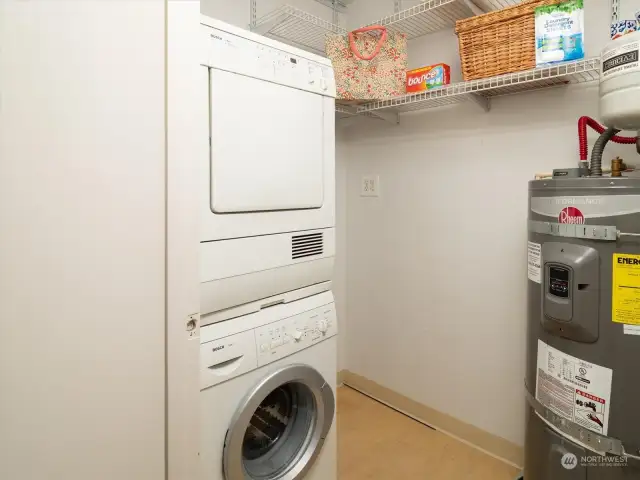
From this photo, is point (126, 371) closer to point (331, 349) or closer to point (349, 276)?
point (331, 349)

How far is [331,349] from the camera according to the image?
160 cm

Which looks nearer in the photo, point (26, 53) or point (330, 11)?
point (26, 53)

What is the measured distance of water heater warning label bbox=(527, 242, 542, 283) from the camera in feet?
4.56

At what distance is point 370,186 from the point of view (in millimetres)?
2529

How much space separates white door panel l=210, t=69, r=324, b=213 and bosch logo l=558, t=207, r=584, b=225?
0.83 m

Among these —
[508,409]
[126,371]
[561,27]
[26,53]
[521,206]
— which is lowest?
[508,409]

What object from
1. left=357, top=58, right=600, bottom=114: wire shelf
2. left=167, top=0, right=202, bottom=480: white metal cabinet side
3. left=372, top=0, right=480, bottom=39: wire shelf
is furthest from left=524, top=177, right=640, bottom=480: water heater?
left=167, top=0, right=202, bottom=480: white metal cabinet side

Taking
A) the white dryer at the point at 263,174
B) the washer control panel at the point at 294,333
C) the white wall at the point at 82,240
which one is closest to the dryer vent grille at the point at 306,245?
the white dryer at the point at 263,174

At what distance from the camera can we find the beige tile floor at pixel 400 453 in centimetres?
190

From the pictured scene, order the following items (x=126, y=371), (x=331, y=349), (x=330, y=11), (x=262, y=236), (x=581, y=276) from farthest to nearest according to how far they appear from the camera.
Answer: (x=330, y=11)
(x=331, y=349)
(x=262, y=236)
(x=581, y=276)
(x=126, y=371)

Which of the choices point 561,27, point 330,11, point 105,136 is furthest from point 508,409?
point 330,11

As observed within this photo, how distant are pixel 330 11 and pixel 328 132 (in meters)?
1.36

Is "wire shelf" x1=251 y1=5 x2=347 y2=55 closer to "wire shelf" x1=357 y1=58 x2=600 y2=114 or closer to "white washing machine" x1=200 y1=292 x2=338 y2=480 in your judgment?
"wire shelf" x1=357 y1=58 x2=600 y2=114

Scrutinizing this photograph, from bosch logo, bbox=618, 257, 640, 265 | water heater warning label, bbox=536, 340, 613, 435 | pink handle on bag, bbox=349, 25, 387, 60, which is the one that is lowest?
water heater warning label, bbox=536, 340, 613, 435
